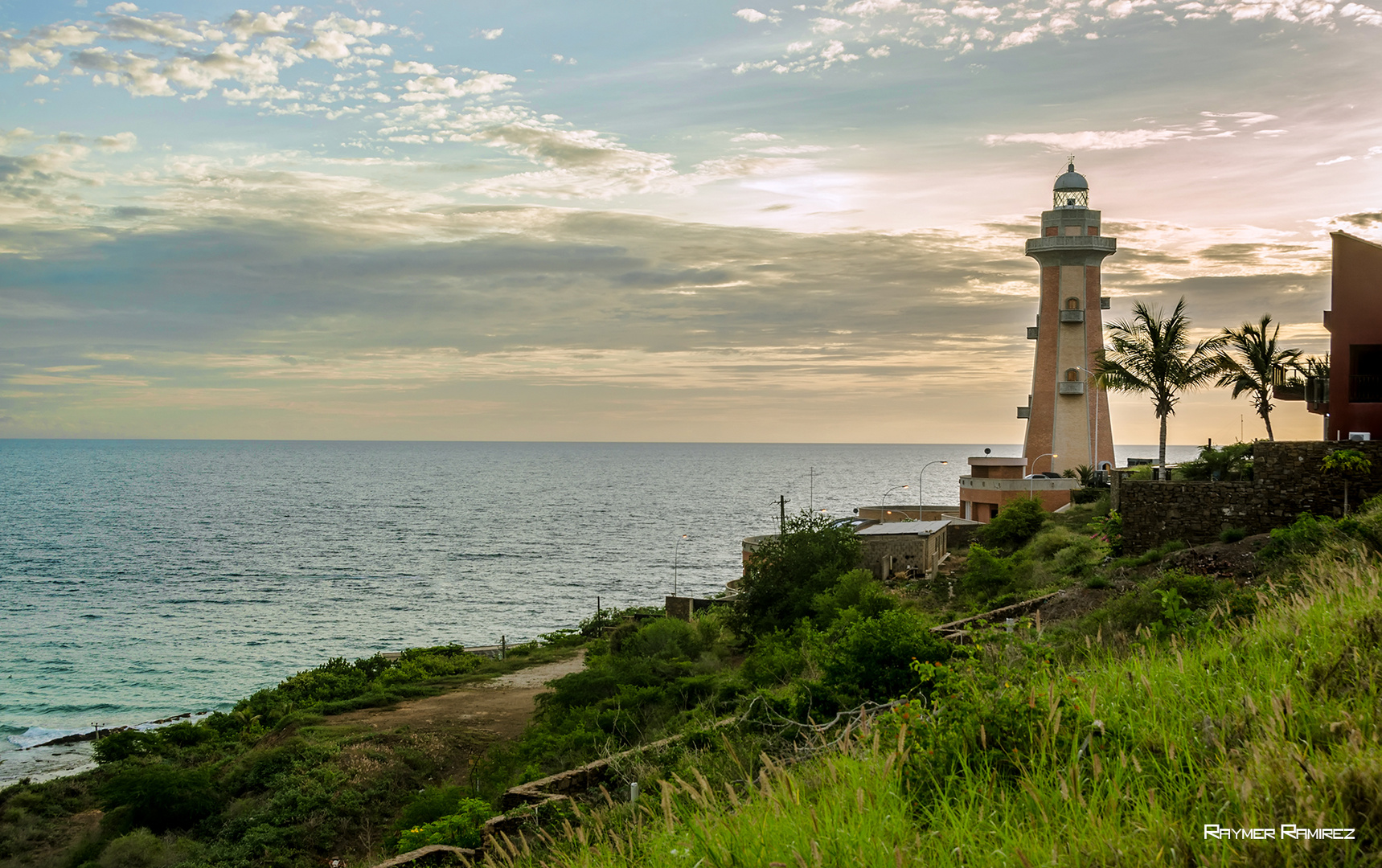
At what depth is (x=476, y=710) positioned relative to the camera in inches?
1324

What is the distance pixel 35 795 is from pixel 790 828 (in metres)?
31.9

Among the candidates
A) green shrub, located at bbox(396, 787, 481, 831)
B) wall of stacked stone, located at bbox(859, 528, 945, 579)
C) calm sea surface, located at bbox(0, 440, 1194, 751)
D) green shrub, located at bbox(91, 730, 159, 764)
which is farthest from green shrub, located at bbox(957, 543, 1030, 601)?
calm sea surface, located at bbox(0, 440, 1194, 751)

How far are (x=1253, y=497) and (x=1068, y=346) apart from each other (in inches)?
1244

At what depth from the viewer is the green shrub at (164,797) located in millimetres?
24234

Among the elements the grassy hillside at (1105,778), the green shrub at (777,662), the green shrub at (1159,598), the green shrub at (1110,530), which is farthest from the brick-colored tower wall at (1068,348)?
the grassy hillside at (1105,778)

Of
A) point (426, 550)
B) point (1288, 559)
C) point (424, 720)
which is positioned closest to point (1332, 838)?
point (1288, 559)

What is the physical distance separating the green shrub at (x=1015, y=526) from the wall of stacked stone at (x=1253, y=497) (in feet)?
45.5

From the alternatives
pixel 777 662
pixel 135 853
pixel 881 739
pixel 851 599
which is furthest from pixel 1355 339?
pixel 135 853

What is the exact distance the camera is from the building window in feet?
84.0

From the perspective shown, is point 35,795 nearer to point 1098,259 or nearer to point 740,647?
point 740,647

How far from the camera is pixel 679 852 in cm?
443

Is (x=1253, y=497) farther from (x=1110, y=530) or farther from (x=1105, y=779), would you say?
(x=1105, y=779)

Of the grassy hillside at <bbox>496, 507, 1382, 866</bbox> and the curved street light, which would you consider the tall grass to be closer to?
the grassy hillside at <bbox>496, 507, 1382, 866</bbox>

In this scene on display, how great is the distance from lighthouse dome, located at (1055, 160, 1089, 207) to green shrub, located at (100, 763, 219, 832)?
5230 cm
